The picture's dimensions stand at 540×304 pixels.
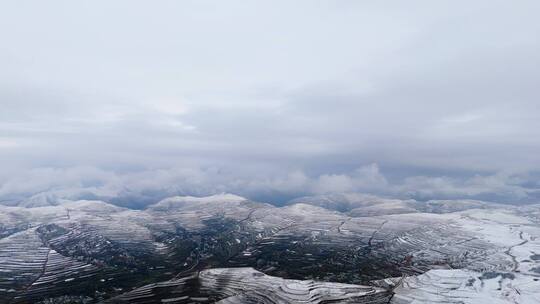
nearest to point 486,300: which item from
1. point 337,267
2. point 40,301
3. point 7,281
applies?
point 337,267

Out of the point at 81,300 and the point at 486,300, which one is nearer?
the point at 486,300

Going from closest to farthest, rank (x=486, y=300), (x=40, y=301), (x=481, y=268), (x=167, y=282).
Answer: (x=486, y=300), (x=40, y=301), (x=167, y=282), (x=481, y=268)

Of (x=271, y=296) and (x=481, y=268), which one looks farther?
(x=481, y=268)

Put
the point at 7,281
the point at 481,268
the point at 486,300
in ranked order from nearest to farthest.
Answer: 1. the point at 486,300
2. the point at 7,281
3. the point at 481,268

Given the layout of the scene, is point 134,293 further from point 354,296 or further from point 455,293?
point 455,293

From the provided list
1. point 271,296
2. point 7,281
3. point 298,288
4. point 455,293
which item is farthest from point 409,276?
point 7,281

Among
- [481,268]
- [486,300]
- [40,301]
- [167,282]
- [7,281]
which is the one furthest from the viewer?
[481,268]

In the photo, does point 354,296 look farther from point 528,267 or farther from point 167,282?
point 528,267

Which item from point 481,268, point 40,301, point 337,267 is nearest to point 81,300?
point 40,301
